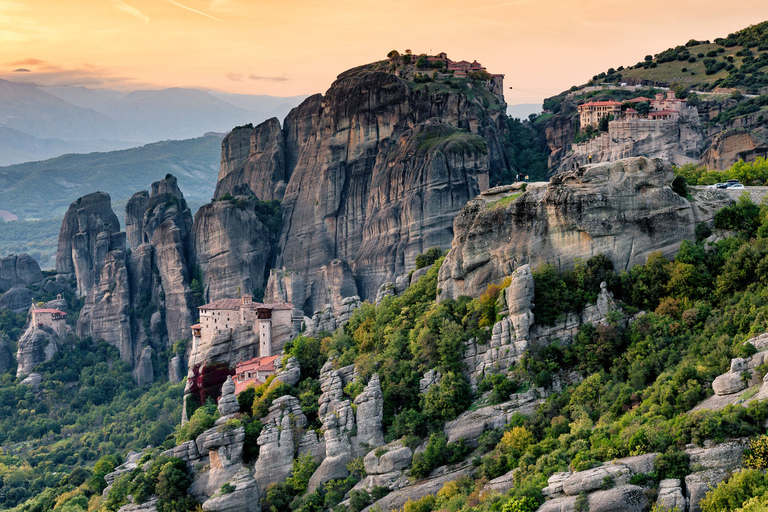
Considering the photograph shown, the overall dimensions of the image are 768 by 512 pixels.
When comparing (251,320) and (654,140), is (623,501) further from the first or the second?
(654,140)

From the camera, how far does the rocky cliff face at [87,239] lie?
470 feet

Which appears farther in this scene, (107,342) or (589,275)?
(107,342)

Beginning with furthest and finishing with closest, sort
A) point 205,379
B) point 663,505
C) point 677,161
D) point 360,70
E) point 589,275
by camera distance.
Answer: point 360,70 → point 677,161 → point 205,379 → point 589,275 → point 663,505

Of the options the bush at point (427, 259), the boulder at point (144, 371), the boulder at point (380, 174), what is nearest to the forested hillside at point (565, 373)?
the bush at point (427, 259)

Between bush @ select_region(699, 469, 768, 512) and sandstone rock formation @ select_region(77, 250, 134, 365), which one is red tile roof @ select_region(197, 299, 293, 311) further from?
bush @ select_region(699, 469, 768, 512)

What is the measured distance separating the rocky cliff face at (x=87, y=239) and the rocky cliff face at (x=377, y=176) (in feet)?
83.8

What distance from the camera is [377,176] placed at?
117m

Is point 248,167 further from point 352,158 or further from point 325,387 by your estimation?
point 325,387

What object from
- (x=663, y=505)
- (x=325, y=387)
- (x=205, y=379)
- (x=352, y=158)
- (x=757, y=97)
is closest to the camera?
(x=663, y=505)

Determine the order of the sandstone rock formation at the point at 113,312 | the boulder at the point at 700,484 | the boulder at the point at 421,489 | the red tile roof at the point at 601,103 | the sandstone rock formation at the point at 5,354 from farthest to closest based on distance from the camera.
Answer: the sandstone rock formation at the point at 113,312
the sandstone rock formation at the point at 5,354
the red tile roof at the point at 601,103
the boulder at the point at 421,489
the boulder at the point at 700,484

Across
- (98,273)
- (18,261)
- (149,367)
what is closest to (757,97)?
(149,367)

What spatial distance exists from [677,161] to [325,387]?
1905 inches

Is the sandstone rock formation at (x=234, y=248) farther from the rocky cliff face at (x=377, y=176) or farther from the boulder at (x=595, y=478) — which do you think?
the boulder at (x=595, y=478)

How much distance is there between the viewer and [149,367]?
12544cm
